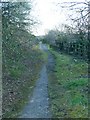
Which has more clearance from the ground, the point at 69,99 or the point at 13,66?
the point at 13,66

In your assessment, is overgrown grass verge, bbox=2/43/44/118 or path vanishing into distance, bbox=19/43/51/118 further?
overgrown grass verge, bbox=2/43/44/118

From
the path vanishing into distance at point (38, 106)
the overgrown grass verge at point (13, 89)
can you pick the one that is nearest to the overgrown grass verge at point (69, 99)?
the path vanishing into distance at point (38, 106)

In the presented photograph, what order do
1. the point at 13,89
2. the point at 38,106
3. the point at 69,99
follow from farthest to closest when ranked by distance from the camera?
the point at 13,89, the point at 69,99, the point at 38,106

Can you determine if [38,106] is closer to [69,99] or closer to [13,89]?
[69,99]

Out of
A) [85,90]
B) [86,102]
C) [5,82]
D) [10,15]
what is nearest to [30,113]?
[86,102]

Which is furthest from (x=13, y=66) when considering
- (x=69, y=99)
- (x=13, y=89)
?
(x=69, y=99)

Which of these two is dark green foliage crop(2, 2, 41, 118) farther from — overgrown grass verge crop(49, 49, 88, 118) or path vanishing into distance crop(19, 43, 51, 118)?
overgrown grass verge crop(49, 49, 88, 118)

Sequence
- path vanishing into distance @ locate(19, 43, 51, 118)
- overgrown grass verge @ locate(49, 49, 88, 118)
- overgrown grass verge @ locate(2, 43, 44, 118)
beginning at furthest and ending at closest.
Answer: overgrown grass verge @ locate(2, 43, 44, 118)
path vanishing into distance @ locate(19, 43, 51, 118)
overgrown grass verge @ locate(49, 49, 88, 118)

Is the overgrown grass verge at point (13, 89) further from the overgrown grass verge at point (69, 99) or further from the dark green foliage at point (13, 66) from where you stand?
the overgrown grass verge at point (69, 99)

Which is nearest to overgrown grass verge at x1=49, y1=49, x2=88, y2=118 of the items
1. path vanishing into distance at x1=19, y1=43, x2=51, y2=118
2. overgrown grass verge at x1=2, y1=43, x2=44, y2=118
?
path vanishing into distance at x1=19, y1=43, x2=51, y2=118

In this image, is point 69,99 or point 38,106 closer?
point 38,106

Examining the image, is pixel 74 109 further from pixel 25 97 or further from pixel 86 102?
pixel 25 97

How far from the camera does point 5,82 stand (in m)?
14.9

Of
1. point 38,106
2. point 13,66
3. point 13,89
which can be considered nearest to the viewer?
point 38,106
